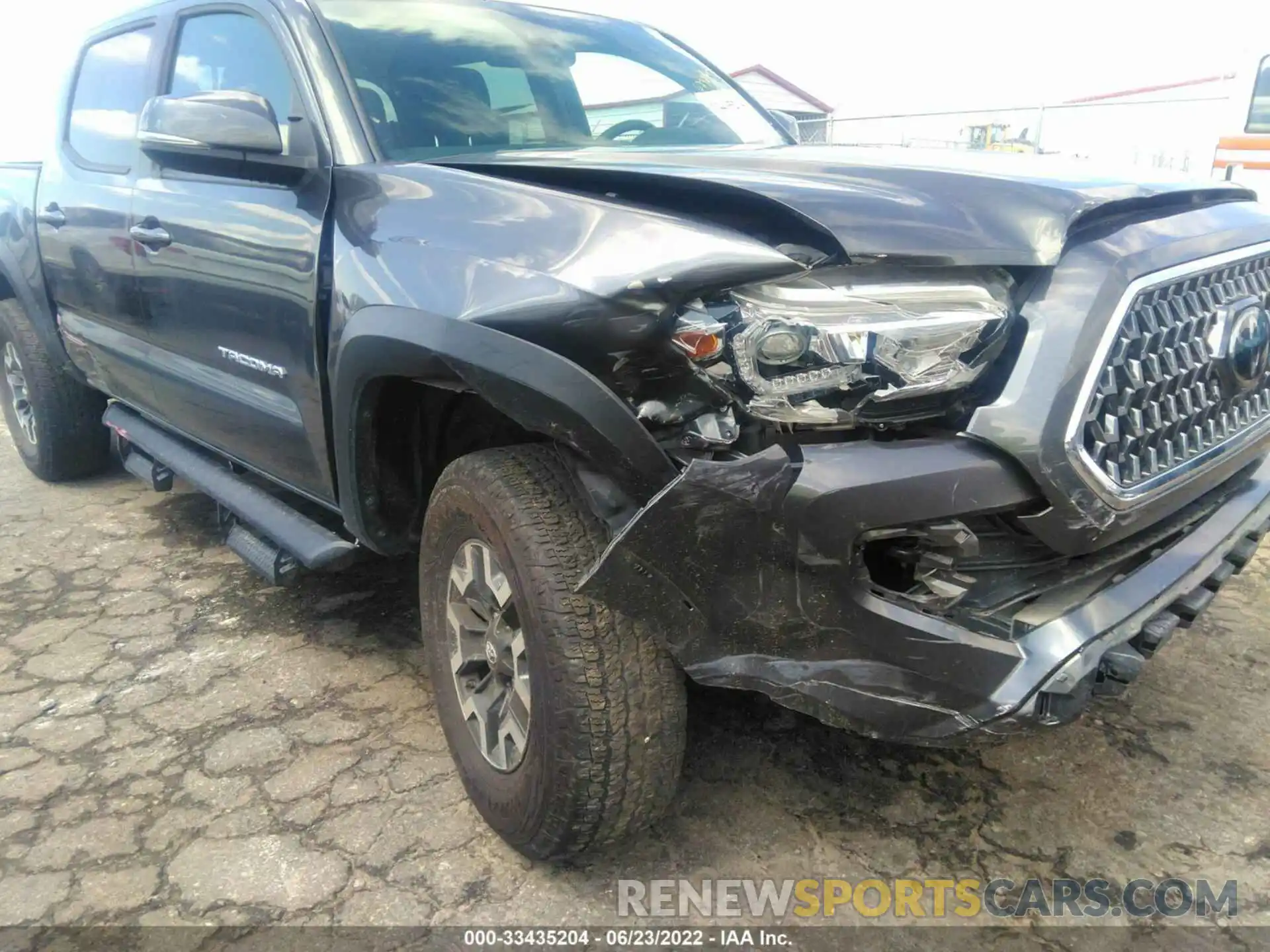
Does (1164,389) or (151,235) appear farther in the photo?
(151,235)

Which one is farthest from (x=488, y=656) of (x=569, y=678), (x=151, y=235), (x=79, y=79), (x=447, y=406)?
(x=79, y=79)

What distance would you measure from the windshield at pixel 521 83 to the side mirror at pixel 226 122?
0.25 m

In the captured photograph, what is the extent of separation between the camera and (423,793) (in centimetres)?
239

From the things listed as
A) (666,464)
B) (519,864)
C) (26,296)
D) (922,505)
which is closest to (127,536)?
(26,296)

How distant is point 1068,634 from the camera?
1569 mm

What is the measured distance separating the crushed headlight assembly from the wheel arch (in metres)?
0.23

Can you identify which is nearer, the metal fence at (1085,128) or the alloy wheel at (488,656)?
the alloy wheel at (488,656)

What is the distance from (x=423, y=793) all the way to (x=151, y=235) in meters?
1.97

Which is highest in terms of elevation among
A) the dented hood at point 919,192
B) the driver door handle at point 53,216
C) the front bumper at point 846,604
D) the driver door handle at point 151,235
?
the dented hood at point 919,192

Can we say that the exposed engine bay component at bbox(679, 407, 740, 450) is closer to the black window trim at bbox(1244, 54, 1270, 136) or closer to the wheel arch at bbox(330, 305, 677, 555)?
the wheel arch at bbox(330, 305, 677, 555)

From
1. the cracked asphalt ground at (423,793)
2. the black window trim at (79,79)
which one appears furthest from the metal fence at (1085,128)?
the cracked asphalt ground at (423,793)

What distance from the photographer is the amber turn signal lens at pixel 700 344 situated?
5.17 feet

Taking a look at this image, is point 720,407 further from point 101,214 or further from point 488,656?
point 101,214

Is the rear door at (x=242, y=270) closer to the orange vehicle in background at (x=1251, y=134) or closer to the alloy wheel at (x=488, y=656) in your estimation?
the alloy wheel at (x=488, y=656)
